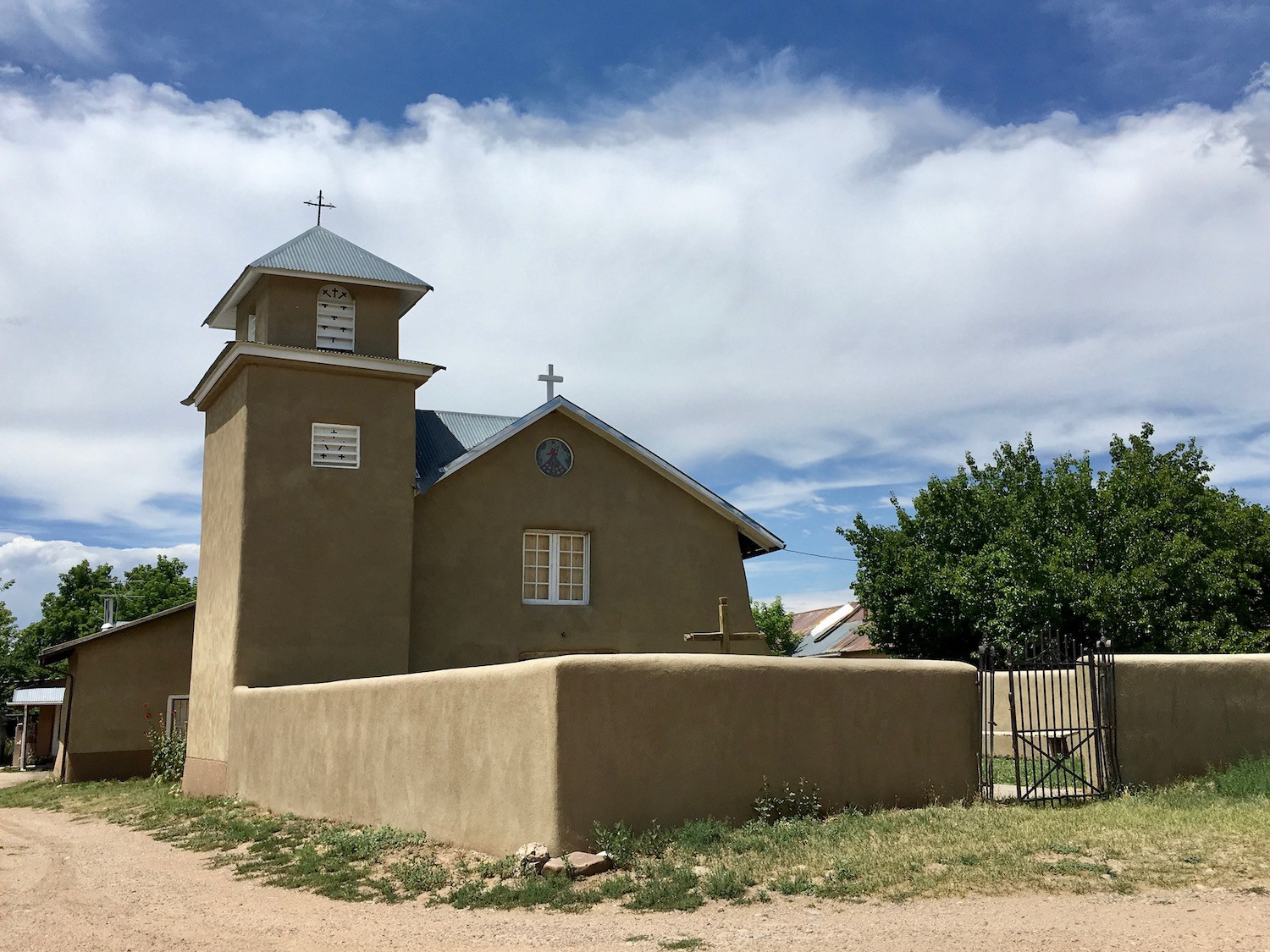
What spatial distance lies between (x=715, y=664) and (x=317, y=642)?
917 cm

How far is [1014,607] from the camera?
26438 mm

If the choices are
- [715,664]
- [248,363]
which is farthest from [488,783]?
[248,363]

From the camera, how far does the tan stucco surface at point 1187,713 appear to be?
1448 cm

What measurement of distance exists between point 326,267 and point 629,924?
14485 mm

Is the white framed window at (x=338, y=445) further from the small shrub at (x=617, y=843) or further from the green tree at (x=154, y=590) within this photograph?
the green tree at (x=154, y=590)

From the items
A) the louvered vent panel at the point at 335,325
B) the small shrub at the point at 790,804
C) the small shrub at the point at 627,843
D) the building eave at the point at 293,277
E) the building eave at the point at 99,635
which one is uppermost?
the building eave at the point at 293,277

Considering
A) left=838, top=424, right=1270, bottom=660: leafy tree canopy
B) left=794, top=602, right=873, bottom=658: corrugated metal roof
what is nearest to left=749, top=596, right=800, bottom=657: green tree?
left=794, top=602, right=873, bottom=658: corrugated metal roof

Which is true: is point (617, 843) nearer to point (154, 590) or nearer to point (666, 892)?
point (666, 892)

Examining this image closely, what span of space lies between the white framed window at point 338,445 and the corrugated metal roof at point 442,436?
1.17 m

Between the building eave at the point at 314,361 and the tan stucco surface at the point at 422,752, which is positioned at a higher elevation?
the building eave at the point at 314,361

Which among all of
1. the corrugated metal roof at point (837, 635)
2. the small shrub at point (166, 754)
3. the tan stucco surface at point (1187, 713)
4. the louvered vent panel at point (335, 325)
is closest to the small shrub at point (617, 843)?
the tan stucco surface at point (1187, 713)

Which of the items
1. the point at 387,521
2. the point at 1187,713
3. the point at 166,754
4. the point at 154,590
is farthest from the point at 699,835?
the point at 154,590

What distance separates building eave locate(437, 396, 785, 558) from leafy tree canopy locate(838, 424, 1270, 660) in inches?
303

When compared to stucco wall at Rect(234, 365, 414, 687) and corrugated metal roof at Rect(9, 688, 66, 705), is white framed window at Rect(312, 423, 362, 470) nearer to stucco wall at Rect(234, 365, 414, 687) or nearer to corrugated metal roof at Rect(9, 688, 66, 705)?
stucco wall at Rect(234, 365, 414, 687)
